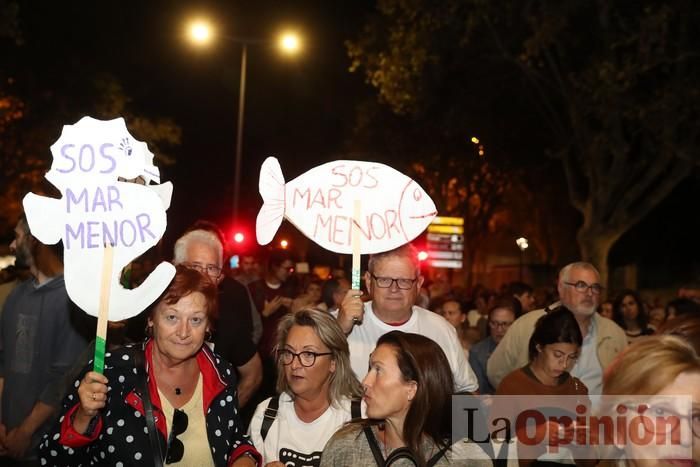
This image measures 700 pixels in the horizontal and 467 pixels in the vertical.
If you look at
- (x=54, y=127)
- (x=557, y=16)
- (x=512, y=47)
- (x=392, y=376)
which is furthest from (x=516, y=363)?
(x=54, y=127)

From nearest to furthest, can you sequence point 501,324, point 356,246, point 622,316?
1. point 356,246
2. point 501,324
3. point 622,316

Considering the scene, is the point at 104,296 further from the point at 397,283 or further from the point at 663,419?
the point at 663,419

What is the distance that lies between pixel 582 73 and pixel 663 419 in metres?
15.1

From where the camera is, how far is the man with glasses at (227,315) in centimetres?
523

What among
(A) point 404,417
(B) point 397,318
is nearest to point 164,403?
(A) point 404,417

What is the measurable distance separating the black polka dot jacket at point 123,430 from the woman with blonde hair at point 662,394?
1.85 metres

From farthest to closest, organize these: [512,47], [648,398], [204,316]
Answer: [512,47] → [204,316] → [648,398]

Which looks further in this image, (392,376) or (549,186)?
(549,186)

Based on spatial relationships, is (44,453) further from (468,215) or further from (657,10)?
(468,215)

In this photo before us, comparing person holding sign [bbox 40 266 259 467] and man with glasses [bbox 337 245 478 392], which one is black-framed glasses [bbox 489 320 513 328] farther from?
person holding sign [bbox 40 266 259 467]

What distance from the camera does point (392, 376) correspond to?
3.70 metres

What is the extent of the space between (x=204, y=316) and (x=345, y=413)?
951mm

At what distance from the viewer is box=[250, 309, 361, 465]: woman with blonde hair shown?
4285 mm

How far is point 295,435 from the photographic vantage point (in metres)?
4.30
